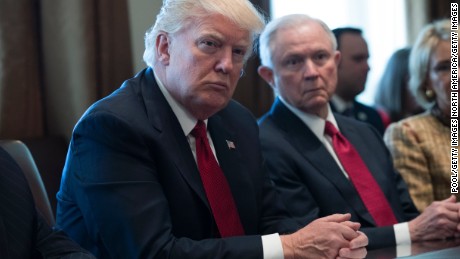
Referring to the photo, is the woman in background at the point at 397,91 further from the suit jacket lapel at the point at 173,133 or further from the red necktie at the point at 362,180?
the suit jacket lapel at the point at 173,133

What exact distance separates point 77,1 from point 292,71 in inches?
38.3

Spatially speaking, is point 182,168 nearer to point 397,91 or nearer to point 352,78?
point 352,78

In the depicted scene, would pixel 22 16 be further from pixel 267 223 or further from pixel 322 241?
pixel 322 241

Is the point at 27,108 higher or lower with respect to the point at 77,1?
lower

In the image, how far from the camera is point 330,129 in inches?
104

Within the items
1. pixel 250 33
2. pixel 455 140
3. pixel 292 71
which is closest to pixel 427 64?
pixel 455 140

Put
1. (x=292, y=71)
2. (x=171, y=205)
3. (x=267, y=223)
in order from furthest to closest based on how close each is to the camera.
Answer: (x=292, y=71) < (x=267, y=223) < (x=171, y=205)

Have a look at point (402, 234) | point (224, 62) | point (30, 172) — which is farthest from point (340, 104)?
point (30, 172)

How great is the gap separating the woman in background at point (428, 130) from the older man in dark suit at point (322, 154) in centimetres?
16

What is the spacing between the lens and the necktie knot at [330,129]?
2649mm

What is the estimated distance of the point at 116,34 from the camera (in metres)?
3.09

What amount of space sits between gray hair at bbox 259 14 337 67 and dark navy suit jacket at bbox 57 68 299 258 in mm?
708

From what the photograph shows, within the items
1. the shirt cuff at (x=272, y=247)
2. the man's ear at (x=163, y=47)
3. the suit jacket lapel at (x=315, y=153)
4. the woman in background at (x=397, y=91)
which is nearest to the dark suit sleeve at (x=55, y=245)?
the shirt cuff at (x=272, y=247)

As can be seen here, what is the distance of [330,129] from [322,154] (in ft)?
0.49
